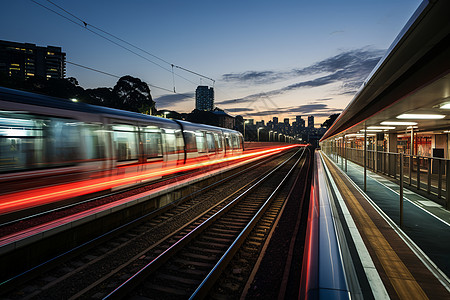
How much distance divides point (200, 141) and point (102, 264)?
1195 cm

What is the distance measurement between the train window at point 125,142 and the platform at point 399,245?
304 inches

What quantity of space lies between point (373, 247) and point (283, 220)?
3231 mm

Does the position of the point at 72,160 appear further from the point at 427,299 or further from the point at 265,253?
the point at 427,299

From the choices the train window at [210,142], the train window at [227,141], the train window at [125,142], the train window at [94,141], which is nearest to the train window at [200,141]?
the train window at [210,142]

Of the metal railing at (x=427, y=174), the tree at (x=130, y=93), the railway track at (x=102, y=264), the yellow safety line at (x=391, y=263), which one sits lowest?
the railway track at (x=102, y=264)

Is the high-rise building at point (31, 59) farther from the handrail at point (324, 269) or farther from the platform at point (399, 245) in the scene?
the handrail at point (324, 269)

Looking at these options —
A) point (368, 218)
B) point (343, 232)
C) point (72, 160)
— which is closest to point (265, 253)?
point (343, 232)

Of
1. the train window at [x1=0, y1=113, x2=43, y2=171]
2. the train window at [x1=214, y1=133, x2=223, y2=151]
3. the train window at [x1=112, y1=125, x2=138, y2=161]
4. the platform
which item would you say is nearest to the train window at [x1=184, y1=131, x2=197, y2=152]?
the train window at [x1=214, y1=133, x2=223, y2=151]

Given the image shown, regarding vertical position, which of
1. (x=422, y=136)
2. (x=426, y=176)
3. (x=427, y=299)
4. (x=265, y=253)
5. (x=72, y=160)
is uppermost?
(x=422, y=136)

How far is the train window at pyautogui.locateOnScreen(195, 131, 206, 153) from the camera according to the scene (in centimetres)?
1595

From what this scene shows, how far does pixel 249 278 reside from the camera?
4.21 meters

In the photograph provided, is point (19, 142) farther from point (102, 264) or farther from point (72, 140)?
point (102, 264)

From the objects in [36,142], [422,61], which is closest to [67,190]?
[36,142]

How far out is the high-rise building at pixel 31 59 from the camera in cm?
11344
